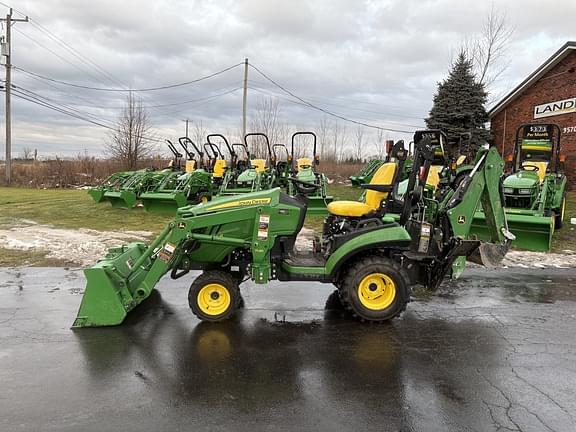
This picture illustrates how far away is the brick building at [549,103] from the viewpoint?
733 inches

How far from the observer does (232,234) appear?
4816 millimetres

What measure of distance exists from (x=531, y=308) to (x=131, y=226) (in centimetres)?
903

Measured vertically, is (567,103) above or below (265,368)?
above

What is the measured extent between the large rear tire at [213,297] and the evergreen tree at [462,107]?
20852mm

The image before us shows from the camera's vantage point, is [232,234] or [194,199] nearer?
[232,234]

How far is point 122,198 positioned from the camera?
46.1 feet

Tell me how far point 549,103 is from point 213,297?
20.1 m

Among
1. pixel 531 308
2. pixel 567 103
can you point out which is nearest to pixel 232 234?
pixel 531 308

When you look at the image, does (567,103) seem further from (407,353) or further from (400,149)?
(407,353)

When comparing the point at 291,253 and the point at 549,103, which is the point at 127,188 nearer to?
the point at 291,253

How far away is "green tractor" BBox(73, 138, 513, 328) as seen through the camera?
4597 millimetres

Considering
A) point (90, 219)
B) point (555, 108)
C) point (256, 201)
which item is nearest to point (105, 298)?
point (256, 201)

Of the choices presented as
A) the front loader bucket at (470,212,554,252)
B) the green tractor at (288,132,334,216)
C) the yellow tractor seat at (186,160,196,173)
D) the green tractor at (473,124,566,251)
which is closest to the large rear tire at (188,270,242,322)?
the green tractor at (473,124,566,251)

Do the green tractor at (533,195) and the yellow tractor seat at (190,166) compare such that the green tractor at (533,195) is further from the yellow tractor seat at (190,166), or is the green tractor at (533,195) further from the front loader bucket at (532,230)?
the yellow tractor seat at (190,166)
